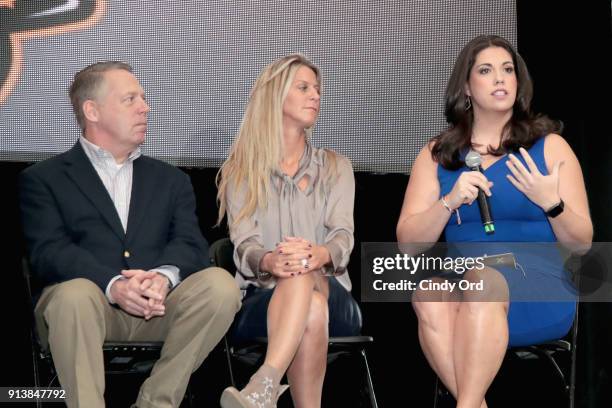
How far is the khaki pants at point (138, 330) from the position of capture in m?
3.09

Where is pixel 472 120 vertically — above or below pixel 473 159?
above

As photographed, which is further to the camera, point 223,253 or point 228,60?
point 228,60

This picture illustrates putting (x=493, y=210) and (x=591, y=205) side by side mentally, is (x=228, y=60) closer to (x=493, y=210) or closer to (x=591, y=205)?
(x=493, y=210)

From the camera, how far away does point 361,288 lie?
14.7 ft

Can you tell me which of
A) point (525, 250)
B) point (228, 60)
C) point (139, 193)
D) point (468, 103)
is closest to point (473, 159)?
point (525, 250)

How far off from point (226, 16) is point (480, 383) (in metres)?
2.33

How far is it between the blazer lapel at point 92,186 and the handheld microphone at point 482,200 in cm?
137

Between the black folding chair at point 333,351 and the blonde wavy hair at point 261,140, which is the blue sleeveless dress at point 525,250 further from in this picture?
the blonde wavy hair at point 261,140

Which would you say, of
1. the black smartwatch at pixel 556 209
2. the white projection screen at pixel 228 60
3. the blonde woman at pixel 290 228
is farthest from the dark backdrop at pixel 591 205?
the black smartwatch at pixel 556 209

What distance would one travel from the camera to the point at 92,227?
3.64m

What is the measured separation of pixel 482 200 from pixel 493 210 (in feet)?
1.17

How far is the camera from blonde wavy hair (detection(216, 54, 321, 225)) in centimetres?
395

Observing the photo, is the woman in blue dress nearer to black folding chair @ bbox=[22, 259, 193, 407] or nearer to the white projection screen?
the white projection screen

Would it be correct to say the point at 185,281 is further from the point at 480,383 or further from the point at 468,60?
the point at 468,60
